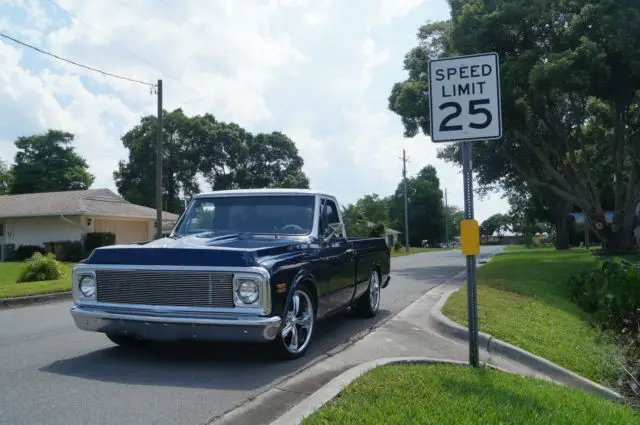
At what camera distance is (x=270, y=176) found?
189 ft

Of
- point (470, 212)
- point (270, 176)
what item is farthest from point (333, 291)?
point (270, 176)

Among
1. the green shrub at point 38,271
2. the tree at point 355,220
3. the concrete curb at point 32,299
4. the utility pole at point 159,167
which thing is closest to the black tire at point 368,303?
the concrete curb at point 32,299

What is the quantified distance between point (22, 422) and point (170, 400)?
1073mm

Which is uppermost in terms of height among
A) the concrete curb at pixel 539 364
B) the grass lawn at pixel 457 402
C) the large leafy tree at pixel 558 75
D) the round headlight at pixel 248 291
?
the large leafy tree at pixel 558 75

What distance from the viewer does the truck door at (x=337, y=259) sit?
7.29 metres

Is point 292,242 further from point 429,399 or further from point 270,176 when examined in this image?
point 270,176

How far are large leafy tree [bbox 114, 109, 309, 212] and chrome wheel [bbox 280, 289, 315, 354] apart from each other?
155 ft

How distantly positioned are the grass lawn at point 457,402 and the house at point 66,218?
27.6 m

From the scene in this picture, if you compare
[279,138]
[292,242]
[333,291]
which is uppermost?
[279,138]

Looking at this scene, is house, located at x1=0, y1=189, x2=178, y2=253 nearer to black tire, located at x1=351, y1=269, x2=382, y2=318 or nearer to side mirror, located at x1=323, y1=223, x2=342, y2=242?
black tire, located at x1=351, y1=269, x2=382, y2=318

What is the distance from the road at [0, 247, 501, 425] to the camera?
4426 mm

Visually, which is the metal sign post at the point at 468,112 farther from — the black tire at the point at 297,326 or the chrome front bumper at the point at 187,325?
the chrome front bumper at the point at 187,325

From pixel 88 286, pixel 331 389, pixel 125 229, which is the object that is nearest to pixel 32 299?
pixel 88 286

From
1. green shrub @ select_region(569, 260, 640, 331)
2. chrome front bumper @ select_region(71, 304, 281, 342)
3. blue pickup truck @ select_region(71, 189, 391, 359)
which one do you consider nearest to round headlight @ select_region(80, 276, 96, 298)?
blue pickup truck @ select_region(71, 189, 391, 359)
